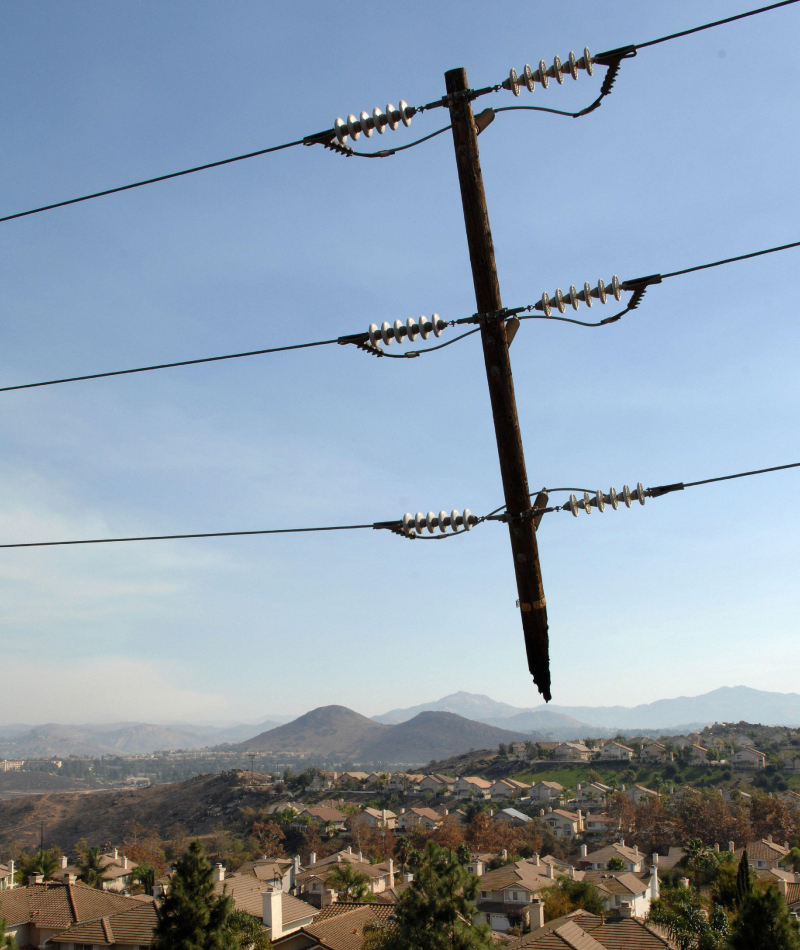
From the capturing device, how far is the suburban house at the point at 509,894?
62.1 m

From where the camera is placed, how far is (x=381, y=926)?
3609 cm

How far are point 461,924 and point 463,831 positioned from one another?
7866cm

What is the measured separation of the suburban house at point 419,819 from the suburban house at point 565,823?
583 inches

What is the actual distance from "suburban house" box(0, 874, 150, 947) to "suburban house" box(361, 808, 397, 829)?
226 feet

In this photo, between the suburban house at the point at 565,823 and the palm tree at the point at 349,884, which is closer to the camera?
the palm tree at the point at 349,884

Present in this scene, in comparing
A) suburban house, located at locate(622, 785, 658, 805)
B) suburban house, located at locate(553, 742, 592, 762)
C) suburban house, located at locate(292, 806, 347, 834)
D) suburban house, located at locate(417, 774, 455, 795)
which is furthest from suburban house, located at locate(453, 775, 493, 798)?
suburban house, located at locate(622, 785, 658, 805)

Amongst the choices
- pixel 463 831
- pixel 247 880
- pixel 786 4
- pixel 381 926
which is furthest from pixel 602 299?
pixel 463 831

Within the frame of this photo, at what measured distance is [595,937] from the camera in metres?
38.5

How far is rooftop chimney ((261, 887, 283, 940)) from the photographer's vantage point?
3831cm

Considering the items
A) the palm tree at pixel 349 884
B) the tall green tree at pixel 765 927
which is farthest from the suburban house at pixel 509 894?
the tall green tree at pixel 765 927

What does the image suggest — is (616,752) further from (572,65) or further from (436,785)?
(572,65)

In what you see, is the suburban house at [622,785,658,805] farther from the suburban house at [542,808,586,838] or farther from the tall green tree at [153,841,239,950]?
the tall green tree at [153,841,239,950]

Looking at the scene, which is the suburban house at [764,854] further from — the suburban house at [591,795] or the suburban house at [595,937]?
the suburban house at [591,795]

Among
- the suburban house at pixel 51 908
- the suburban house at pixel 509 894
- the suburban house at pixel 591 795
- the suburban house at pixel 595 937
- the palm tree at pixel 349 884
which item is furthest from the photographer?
the suburban house at pixel 591 795
